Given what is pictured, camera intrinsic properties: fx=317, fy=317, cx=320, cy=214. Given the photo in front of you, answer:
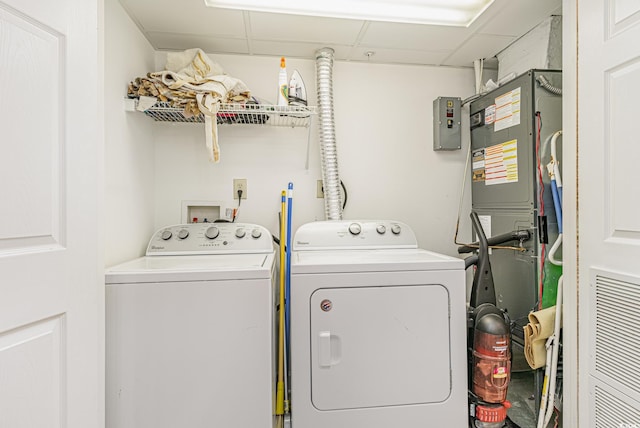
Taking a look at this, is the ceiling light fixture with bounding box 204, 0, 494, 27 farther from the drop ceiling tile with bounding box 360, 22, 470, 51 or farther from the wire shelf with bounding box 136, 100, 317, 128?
the wire shelf with bounding box 136, 100, 317, 128

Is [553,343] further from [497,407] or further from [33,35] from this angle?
[33,35]

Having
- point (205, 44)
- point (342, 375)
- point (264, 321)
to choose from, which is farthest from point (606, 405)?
point (205, 44)

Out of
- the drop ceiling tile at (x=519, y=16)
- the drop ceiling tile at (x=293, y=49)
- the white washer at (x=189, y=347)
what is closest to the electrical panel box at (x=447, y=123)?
the drop ceiling tile at (x=519, y=16)

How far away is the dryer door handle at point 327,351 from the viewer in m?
1.30

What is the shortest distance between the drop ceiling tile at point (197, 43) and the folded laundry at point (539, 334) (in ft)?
7.23

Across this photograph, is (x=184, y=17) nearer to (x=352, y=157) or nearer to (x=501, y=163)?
(x=352, y=157)

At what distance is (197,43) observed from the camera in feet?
6.48

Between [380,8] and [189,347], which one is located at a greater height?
[380,8]

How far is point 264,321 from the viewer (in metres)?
1.22

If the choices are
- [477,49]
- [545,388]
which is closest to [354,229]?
[545,388]

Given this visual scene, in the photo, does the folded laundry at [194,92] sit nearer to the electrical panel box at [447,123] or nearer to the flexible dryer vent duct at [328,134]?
the flexible dryer vent duct at [328,134]

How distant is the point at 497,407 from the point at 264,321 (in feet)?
3.51

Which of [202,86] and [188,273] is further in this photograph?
[202,86]

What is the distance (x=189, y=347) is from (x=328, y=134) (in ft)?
4.61
